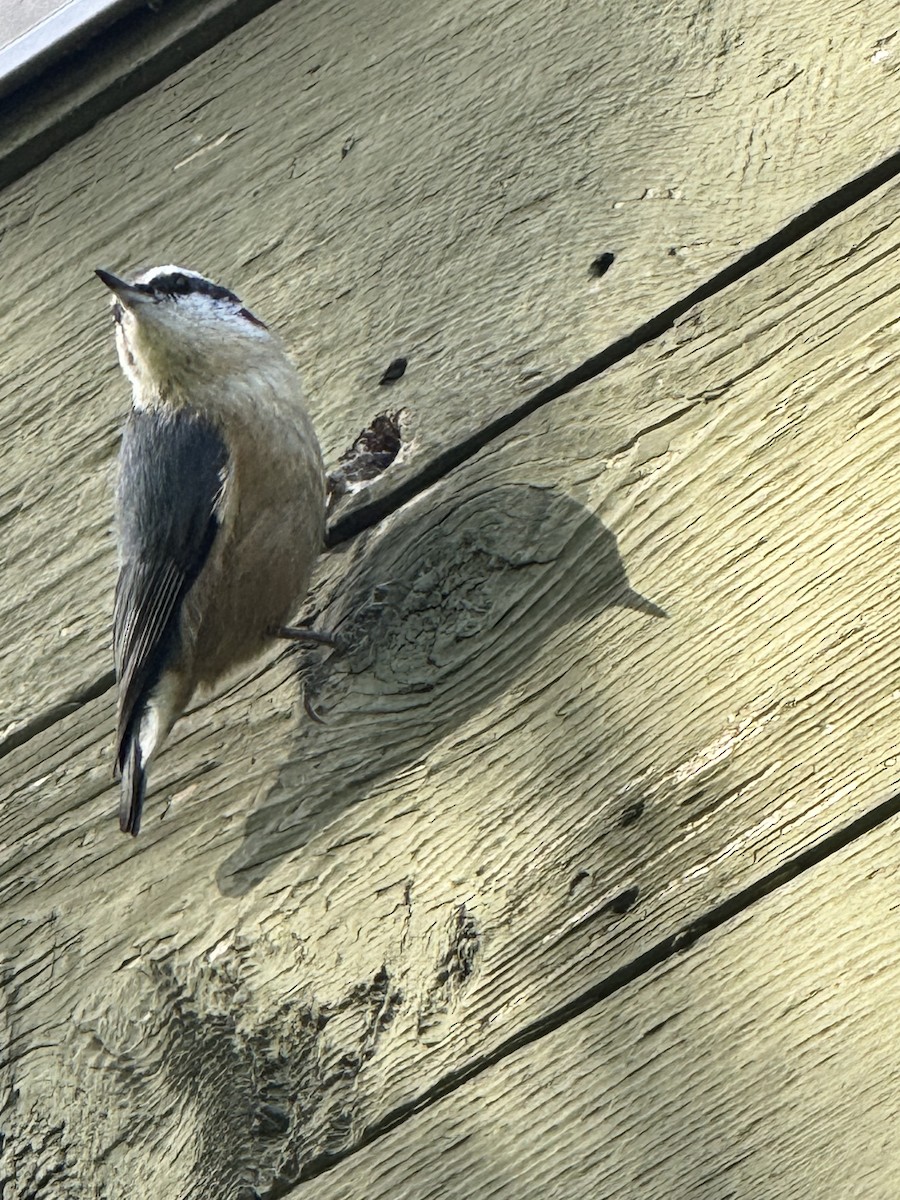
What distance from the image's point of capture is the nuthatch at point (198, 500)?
2207mm

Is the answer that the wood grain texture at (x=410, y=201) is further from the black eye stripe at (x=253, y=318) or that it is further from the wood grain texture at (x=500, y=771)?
the wood grain texture at (x=500, y=771)

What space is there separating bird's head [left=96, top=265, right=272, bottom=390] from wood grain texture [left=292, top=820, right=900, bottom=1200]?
4.25 ft

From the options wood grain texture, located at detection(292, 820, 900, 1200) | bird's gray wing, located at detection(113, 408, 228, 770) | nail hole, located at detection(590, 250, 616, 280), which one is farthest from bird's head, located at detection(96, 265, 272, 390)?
wood grain texture, located at detection(292, 820, 900, 1200)

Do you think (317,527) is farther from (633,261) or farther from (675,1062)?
(675,1062)

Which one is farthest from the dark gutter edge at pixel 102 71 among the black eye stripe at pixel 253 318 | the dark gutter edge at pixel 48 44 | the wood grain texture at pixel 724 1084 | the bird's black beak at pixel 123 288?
the wood grain texture at pixel 724 1084

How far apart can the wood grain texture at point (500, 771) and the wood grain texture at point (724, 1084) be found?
2.2 inches

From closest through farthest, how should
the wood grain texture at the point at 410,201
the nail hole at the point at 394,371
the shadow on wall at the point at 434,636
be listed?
1. the shadow on wall at the point at 434,636
2. the wood grain texture at the point at 410,201
3. the nail hole at the point at 394,371

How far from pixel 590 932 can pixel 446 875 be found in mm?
198

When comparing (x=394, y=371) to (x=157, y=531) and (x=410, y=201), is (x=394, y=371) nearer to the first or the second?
(x=410, y=201)

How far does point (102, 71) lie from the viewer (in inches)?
102

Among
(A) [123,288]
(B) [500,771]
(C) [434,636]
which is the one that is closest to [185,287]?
(A) [123,288]

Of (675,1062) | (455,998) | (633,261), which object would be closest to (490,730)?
(455,998)

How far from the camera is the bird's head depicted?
2484 millimetres

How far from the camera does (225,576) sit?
264 cm
